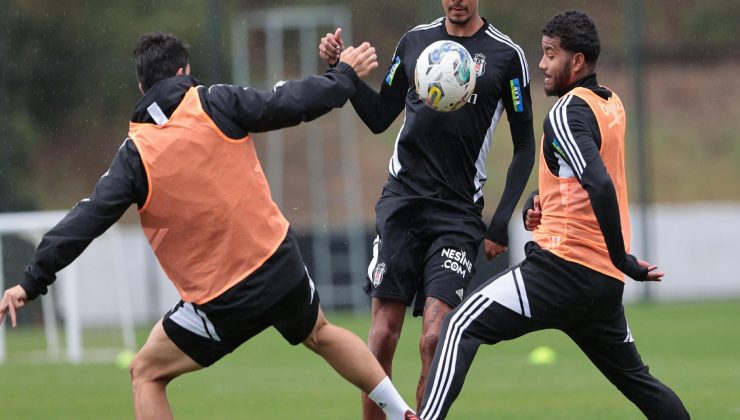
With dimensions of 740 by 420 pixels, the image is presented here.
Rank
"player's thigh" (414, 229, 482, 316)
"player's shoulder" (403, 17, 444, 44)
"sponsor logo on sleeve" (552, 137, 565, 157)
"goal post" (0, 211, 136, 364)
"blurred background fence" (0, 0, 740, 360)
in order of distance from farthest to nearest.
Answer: "blurred background fence" (0, 0, 740, 360)
"goal post" (0, 211, 136, 364)
"player's shoulder" (403, 17, 444, 44)
"player's thigh" (414, 229, 482, 316)
"sponsor logo on sleeve" (552, 137, 565, 157)

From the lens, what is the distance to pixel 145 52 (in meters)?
6.18

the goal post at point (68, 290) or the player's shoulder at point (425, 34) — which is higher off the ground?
the player's shoulder at point (425, 34)

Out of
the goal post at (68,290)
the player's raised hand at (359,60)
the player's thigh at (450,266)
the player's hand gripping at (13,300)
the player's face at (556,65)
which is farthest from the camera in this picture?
the goal post at (68,290)

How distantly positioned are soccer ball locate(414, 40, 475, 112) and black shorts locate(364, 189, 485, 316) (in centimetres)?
67

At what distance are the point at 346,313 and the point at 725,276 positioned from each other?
20.8ft

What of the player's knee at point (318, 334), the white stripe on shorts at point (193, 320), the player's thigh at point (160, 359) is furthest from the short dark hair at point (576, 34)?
the player's thigh at point (160, 359)

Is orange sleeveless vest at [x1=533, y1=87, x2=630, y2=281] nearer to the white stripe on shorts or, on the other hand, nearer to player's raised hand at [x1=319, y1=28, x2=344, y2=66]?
player's raised hand at [x1=319, y1=28, x2=344, y2=66]

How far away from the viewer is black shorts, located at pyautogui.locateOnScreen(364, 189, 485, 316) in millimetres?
7258

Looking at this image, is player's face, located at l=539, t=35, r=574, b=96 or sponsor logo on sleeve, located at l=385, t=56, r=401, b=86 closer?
player's face, located at l=539, t=35, r=574, b=96

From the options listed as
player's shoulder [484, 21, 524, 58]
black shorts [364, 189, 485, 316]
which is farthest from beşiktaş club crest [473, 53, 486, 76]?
black shorts [364, 189, 485, 316]

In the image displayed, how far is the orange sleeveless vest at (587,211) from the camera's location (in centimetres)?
624

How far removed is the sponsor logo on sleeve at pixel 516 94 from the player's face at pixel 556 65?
77 cm

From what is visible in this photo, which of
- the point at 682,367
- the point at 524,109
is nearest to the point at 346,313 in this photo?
the point at 682,367

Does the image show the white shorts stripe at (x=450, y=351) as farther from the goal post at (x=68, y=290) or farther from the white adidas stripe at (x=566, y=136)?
the goal post at (x=68, y=290)
